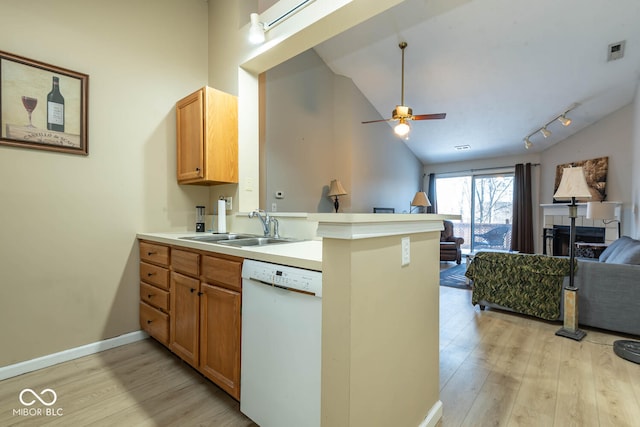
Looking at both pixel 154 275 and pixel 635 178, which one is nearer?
pixel 154 275

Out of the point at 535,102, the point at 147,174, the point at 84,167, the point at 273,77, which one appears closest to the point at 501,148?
the point at 535,102

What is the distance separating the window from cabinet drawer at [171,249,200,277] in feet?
23.5

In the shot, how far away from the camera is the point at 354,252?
100cm

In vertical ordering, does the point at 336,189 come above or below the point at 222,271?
above

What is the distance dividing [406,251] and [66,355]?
2.59m

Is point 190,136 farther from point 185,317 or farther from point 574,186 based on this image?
point 574,186

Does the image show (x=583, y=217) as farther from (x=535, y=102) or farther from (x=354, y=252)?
(x=354, y=252)

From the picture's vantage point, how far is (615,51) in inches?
140

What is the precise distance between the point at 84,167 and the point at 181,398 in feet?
6.07

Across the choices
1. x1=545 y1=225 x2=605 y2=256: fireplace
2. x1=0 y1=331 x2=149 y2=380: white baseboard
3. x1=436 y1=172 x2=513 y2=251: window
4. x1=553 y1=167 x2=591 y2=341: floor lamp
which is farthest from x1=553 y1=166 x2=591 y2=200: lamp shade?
x1=436 y1=172 x2=513 y2=251: window

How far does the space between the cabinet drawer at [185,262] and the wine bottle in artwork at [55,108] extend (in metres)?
1.28

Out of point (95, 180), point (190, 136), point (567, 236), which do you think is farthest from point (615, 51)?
point (95, 180)

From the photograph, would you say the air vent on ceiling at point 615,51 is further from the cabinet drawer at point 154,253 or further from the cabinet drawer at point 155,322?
the cabinet drawer at point 155,322

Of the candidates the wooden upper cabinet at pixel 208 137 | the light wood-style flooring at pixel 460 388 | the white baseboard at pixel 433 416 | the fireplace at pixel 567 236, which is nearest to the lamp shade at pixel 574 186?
the light wood-style flooring at pixel 460 388
